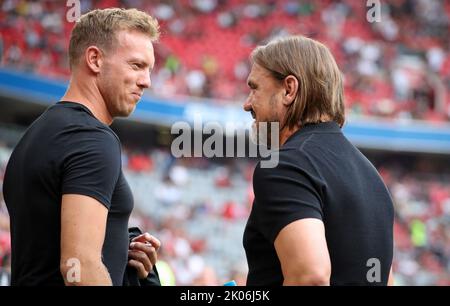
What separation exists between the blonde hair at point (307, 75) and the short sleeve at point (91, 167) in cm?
57

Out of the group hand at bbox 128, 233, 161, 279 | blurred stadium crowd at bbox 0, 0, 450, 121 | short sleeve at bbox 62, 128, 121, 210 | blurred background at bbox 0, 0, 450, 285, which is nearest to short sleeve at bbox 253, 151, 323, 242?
short sleeve at bbox 62, 128, 121, 210

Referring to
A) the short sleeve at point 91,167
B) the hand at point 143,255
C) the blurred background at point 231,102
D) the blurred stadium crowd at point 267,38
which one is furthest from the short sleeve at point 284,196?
the blurred stadium crowd at point 267,38

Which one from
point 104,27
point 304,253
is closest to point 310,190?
point 304,253

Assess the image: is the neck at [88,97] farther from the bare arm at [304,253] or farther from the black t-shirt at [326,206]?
the bare arm at [304,253]

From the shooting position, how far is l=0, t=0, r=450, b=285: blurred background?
15.6 m

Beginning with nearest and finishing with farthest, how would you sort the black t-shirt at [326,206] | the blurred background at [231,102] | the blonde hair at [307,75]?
the black t-shirt at [326,206], the blonde hair at [307,75], the blurred background at [231,102]

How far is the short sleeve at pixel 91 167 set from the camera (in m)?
2.22

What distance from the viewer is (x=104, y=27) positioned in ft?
8.34

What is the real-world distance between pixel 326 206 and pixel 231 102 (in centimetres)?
1590

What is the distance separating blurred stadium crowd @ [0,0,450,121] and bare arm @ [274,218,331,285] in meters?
15.0

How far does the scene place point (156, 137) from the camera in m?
18.5

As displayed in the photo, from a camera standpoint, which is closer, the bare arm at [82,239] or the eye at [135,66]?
the bare arm at [82,239]

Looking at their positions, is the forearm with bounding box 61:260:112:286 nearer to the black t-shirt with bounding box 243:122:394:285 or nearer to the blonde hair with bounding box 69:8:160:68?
the black t-shirt with bounding box 243:122:394:285

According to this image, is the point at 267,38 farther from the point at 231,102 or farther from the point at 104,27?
the point at 104,27
